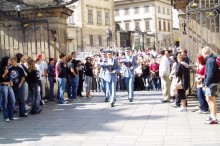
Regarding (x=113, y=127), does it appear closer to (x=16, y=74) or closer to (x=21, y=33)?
(x=16, y=74)

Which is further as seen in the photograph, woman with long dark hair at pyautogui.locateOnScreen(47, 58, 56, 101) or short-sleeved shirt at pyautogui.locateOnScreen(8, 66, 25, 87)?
woman with long dark hair at pyautogui.locateOnScreen(47, 58, 56, 101)

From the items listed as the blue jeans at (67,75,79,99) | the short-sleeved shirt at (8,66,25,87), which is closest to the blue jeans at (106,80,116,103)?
the blue jeans at (67,75,79,99)

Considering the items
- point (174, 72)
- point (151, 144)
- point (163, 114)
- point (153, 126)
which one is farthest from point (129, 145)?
point (174, 72)

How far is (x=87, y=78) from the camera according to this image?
14.6 m

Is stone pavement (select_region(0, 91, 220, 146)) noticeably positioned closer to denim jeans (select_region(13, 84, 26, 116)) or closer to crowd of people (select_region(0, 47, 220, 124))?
denim jeans (select_region(13, 84, 26, 116))

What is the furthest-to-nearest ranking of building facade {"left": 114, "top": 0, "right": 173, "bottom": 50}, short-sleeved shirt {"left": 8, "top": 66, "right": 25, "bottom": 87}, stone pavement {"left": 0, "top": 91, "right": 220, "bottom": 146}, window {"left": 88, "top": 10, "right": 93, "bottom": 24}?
building facade {"left": 114, "top": 0, "right": 173, "bottom": 50} < window {"left": 88, "top": 10, "right": 93, "bottom": 24} < short-sleeved shirt {"left": 8, "top": 66, "right": 25, "bottom": 87} < stone pavement {"left": 0, "top": 91, "right": 220, "bottom": 146}

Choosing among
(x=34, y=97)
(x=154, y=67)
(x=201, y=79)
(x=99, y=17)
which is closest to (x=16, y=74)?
(x=34, y=97)

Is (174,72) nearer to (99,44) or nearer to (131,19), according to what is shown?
(99,44)

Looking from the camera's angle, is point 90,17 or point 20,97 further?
point 90,17

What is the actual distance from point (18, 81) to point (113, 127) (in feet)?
10.9

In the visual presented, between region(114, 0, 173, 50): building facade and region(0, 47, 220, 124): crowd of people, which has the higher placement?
region(114, 0, 173, 50): building facade

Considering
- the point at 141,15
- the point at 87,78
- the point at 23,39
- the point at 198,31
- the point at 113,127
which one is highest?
the point at 141,15

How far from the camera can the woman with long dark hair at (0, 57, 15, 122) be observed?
9867 mm

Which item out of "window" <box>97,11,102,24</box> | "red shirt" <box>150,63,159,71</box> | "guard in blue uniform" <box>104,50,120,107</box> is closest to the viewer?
"guard in blue uniform" <box>104,50,120,107</box>
